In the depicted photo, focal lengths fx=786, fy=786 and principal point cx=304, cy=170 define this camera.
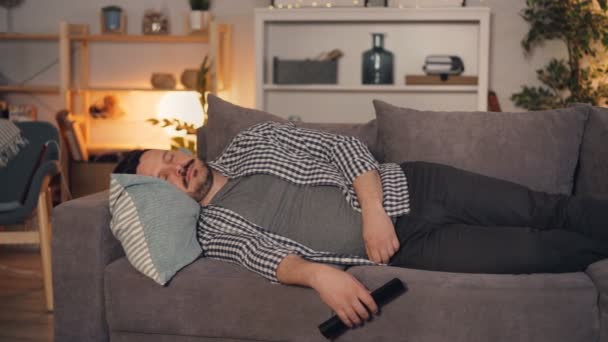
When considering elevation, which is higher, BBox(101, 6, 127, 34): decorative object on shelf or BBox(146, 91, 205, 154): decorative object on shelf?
BBox(101, 6, 127, 34): decorative object on shelf

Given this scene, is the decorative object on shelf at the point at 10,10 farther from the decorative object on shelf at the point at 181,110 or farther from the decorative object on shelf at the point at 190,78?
the decorative object on shelf at the point at 190,78

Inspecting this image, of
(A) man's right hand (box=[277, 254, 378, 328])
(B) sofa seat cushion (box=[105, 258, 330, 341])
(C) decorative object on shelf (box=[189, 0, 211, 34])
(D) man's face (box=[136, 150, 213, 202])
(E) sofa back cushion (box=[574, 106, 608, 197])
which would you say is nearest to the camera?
(A) man's right hand (box=[277, 254, 378, 328])

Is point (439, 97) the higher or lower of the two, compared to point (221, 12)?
lower

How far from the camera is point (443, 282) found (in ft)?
6.55

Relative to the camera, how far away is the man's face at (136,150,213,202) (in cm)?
233

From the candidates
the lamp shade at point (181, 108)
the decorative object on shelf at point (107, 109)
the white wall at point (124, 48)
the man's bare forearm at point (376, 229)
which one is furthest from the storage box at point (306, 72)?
the man's bare forearm at point (376, 229)

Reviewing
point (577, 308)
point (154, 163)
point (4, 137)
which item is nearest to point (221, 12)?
point (4, 137)

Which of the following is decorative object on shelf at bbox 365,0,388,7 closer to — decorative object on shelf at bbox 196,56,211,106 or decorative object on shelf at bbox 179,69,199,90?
decorative object on shelf at bbox 196,56,211,106

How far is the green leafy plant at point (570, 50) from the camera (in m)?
4.18

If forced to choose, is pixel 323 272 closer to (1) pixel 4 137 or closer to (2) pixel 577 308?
(2) pixel 577 308

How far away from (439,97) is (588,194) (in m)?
2.06

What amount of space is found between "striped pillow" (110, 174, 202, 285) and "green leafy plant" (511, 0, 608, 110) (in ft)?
9.11

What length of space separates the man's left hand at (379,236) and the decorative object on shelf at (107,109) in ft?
10.8

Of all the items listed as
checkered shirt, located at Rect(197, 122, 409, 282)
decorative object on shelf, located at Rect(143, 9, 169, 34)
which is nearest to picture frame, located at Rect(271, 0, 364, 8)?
decorative object on shelf, located at Rect(143, 9, 169, 34)
